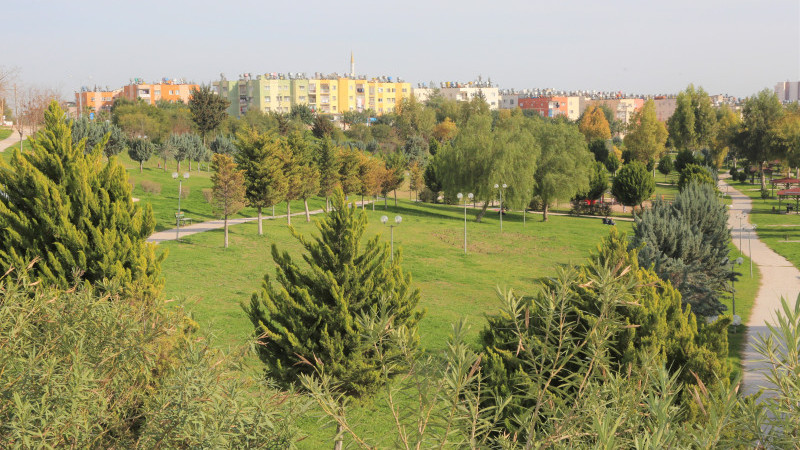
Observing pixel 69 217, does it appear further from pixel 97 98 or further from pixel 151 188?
pixel 97 98

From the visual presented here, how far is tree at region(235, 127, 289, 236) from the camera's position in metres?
36.7

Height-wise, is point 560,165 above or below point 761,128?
below

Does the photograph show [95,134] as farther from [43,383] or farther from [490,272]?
[43,383]

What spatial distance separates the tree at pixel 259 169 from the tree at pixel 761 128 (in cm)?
5825

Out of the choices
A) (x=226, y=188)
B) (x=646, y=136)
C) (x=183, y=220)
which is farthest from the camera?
(x=646, y=136)

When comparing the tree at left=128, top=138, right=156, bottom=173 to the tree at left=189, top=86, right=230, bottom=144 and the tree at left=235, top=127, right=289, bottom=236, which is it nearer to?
the tree at left=189, top=86, right=230, bottom=144

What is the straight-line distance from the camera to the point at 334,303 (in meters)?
14.0

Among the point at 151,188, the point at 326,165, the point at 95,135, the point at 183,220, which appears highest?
the point at 95,135

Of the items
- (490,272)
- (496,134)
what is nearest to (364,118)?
(496,134)

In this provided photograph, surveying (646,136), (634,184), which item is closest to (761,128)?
(646,136)

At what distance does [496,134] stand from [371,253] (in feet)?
141

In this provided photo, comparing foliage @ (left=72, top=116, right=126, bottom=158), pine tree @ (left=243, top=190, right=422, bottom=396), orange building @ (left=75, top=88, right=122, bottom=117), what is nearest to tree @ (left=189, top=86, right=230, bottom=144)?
foliage @ (left=72, top=116, right=126, bottom=158)

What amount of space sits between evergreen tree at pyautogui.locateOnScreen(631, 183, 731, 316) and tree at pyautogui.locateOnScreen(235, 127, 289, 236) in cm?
1997

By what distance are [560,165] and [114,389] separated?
175 feet
